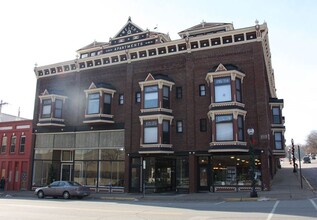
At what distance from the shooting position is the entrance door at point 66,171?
35253 millimetres

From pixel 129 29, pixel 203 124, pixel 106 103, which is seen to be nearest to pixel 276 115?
pixel 203 124

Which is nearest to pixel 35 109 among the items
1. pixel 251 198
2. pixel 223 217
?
pixel 251 198

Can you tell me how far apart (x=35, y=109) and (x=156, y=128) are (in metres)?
17.0

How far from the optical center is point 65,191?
2731 cm

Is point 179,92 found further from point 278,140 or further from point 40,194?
point 40,194

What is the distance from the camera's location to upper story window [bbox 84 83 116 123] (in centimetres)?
3303

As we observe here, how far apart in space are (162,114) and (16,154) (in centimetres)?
2013

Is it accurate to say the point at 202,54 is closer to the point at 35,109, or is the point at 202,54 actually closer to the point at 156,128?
the point at 156,128

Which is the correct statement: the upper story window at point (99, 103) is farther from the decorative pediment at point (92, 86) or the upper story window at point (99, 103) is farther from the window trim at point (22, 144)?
the window trim at point (22, 144)

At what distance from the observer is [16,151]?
1550 inches

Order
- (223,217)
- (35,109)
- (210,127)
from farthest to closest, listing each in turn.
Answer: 1. (35,109)
2. (210,127)
3. (223,217)

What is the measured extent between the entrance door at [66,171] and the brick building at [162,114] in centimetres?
11

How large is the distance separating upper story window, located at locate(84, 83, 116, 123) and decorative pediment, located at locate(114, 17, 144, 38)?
21.2 feet

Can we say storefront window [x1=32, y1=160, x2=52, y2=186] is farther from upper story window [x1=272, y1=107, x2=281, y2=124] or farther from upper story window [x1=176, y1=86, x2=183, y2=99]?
upper story window [x1=272, y1=107, x2=281, y2=124]
